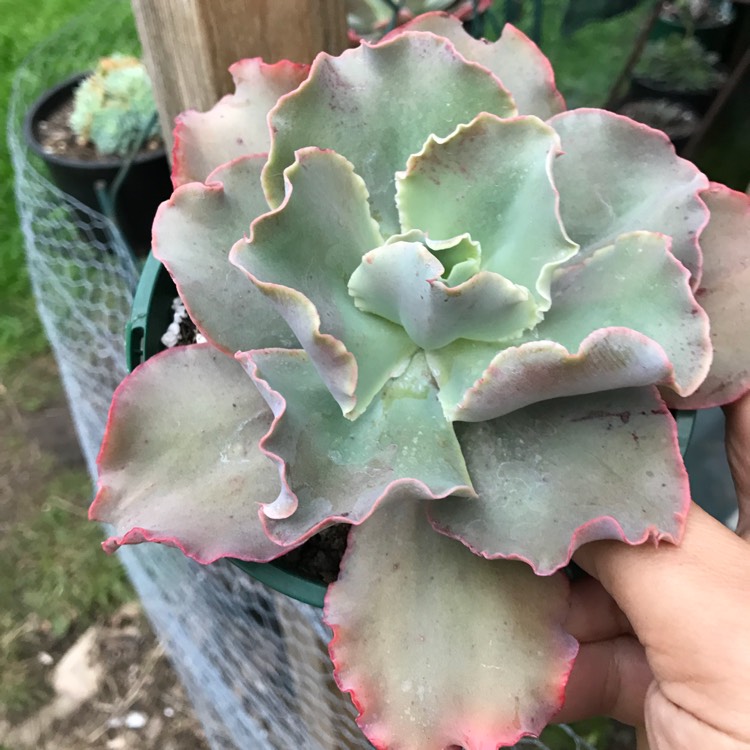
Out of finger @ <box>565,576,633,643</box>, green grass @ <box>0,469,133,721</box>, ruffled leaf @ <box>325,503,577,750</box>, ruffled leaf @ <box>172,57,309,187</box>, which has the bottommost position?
green grass @ <box>0,469,133,721</box>

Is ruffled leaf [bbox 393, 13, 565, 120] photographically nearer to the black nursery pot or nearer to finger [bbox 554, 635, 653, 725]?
finger [bbox 554, 635, 653, 725]

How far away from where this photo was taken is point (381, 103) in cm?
62

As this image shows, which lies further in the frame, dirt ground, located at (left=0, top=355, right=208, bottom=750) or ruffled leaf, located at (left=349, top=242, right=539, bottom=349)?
dirt ground, located at (left=0, top=355, right=208, bottom=750)

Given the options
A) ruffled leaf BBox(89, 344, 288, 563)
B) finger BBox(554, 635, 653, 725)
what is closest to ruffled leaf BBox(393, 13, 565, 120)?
ruffled leaf BBox(89, 344, 288, 563)

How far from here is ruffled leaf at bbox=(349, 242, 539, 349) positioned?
541 millimetres

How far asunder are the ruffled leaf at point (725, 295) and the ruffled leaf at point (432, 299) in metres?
0.16

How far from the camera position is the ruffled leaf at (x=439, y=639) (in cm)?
53

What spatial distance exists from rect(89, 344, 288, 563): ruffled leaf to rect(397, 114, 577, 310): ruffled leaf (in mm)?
216

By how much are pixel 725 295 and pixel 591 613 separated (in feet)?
1.04

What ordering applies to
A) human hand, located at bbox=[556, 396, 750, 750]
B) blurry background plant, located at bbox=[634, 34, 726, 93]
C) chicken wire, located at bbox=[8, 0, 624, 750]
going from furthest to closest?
blurry background plant, located at bbox=[634, 34, 726, 93] → chicken wire, located at bbox=[8, 0, 624, 750] → human hand, located at bbox=[556, 396, 750, 750]

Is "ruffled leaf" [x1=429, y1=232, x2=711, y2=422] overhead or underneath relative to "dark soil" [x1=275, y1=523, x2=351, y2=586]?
overhead

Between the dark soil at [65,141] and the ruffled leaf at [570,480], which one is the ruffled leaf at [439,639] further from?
the dark soil at [65,141]

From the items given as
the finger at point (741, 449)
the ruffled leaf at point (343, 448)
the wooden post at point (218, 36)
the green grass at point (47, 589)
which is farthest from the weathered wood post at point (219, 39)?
the green grass at point (47, 589)

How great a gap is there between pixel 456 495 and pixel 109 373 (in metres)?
0.95
